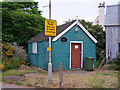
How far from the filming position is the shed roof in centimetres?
1300

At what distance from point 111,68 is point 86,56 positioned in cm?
216

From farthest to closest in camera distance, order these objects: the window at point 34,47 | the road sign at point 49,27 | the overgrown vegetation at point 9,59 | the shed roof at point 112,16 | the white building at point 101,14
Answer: the white building at point 101,14 → the shed roof at point 112,16 → the window at point 34,47 → the overgrown vegetation at point 9,59 → the road sign at point 49,27

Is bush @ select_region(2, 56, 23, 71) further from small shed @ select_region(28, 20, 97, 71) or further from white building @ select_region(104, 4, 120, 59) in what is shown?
white building @ select_region(104, 4, 120, 59)

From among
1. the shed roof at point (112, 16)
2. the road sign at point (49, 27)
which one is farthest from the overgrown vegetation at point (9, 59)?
the shed roof at point (112, 16)

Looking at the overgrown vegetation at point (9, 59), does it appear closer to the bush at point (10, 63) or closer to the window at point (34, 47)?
the bush at point (10, 63)

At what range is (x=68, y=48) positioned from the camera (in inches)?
406

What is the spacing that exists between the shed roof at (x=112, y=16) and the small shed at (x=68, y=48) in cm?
317

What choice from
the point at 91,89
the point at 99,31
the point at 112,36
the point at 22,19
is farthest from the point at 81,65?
the point at 22,19

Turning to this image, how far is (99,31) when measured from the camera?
15836 millimetres

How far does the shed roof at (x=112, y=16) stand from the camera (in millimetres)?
12995

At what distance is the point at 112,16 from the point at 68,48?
657 cm

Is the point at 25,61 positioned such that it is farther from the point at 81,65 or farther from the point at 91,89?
the point at 91,89

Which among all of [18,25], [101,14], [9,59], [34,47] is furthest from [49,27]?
[101,14]

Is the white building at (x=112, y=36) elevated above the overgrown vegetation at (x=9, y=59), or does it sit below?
above
